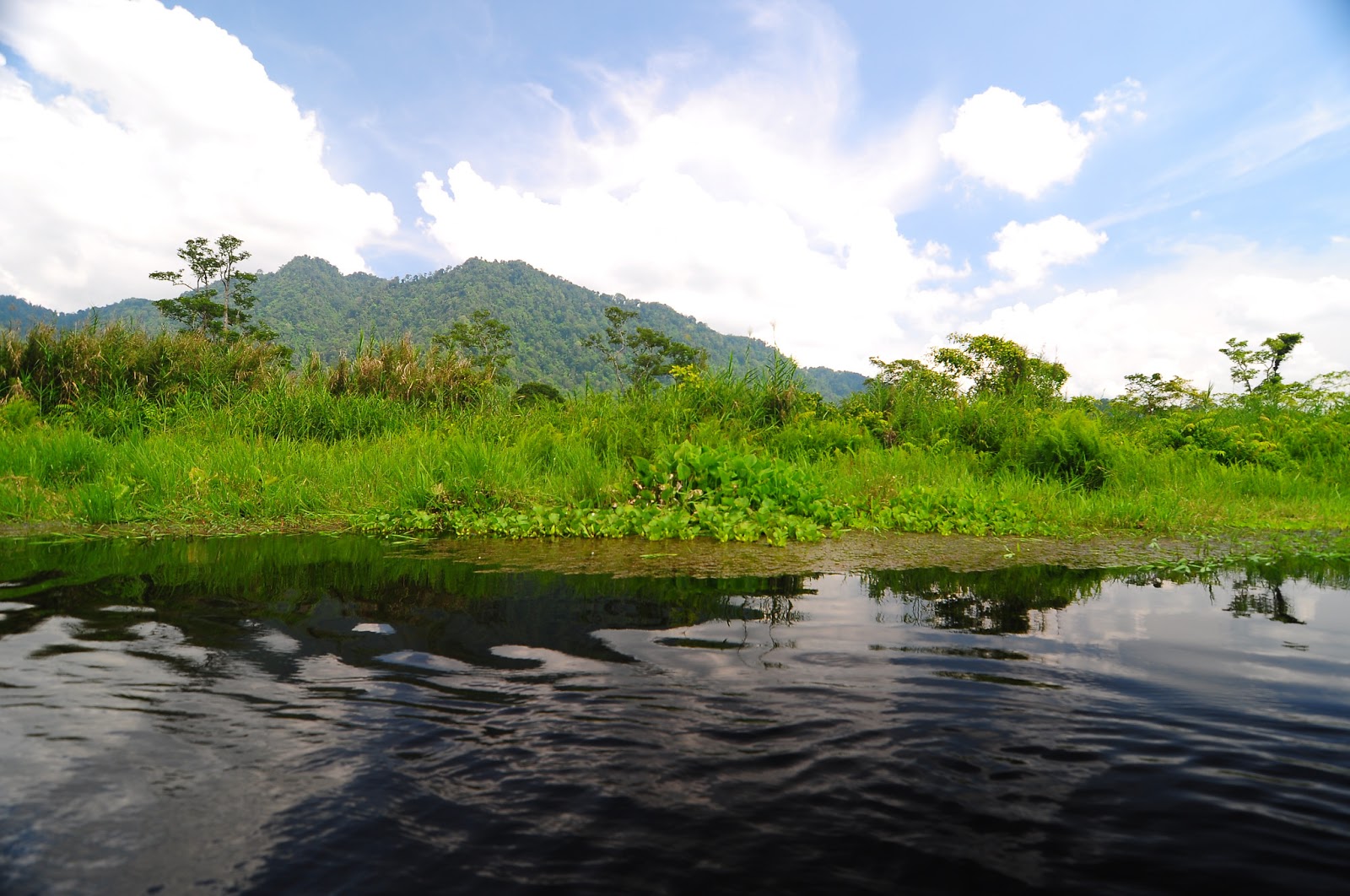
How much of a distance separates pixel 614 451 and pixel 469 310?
10261 centimetres

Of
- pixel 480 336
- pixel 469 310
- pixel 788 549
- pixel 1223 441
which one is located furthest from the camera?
pixel 469 310

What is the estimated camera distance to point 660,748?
2059 millimetres

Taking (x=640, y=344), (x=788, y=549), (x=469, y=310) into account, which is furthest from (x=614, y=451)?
(x=469, y=310)

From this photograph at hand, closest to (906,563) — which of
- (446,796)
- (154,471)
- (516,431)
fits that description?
(446,796)

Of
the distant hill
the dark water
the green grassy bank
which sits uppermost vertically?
the distant hill

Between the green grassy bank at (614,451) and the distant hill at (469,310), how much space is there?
2585 inches

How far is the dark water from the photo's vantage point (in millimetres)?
1550

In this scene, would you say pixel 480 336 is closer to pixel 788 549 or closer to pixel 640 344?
pixel 640 344

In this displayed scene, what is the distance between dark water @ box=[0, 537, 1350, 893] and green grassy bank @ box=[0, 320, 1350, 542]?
2.63m

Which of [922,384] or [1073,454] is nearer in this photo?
[1073,454]

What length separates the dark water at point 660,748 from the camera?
1.55 metres

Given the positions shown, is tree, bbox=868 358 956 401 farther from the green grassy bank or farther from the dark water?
the dark water

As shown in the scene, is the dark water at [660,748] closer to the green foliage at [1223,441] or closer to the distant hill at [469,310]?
the green foliage at [1223,441]

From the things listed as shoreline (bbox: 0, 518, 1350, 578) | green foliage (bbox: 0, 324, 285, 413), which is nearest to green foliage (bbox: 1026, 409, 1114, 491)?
shoreline (bbox: 0, 518, 1350, 578)
